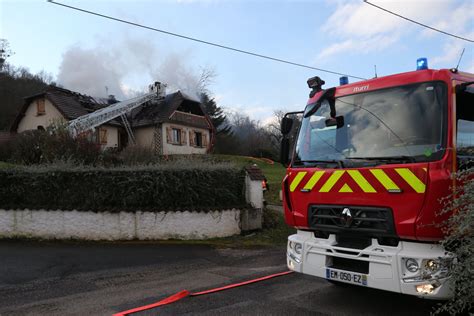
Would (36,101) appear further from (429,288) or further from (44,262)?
(429,288)

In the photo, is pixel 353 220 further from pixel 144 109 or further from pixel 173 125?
pixel 144 109

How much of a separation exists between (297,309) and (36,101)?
36740 millimetres

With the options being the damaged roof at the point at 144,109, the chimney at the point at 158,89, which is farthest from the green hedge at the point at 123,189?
the chimney at the point at 158,89

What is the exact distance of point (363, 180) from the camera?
4.42m

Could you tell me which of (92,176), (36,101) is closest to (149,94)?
(36,101)

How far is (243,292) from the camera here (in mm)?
5730

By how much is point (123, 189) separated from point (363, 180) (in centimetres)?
706

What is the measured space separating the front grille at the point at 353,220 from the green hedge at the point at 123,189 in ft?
17.9

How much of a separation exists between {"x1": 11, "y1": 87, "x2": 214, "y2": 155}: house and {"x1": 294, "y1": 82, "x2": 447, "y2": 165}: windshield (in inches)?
1118

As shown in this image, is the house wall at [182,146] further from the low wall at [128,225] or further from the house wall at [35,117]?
the low wall at [128,225]

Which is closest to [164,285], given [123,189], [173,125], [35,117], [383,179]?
[383,179]

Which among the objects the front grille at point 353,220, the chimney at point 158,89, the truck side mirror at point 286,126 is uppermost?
the chimney at point 158,89

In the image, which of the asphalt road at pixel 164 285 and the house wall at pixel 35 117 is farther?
the house wall at pixel 35 117

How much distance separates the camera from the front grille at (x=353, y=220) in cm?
422
